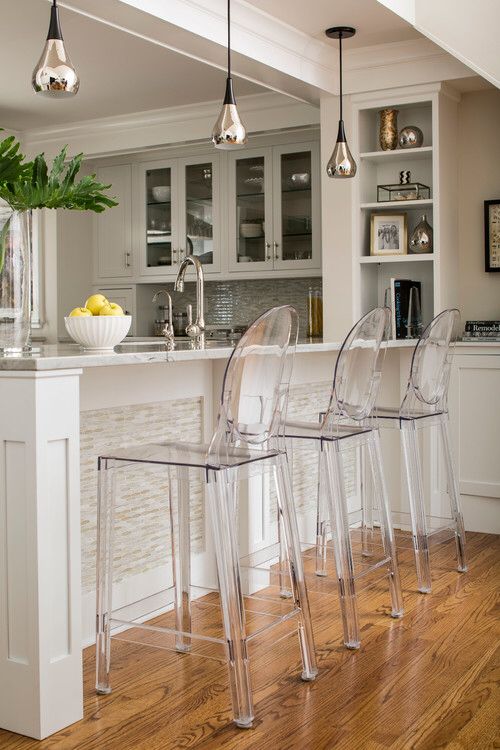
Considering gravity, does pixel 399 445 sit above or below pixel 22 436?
below

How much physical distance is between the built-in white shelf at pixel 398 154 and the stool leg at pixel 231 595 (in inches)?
108

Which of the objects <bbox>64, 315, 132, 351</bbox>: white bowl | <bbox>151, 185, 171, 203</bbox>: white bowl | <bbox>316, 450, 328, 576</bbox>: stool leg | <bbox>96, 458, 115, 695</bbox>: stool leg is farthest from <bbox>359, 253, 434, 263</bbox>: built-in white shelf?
<bbox>96, 458, 115, 695</bbox>: stool leg

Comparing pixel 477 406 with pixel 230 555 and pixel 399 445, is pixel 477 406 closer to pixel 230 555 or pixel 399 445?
pixel 399 445

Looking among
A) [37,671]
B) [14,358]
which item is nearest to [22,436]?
[14,358]

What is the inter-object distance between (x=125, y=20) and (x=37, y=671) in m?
2.45

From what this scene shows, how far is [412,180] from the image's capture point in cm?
490

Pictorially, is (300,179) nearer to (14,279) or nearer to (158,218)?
(158,218)

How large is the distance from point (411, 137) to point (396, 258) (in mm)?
618

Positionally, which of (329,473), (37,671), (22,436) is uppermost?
(22,436)

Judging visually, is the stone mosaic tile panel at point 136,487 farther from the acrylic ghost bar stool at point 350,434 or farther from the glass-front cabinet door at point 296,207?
the glass-front cabinet door at point 296,207

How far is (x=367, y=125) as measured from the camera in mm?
4812

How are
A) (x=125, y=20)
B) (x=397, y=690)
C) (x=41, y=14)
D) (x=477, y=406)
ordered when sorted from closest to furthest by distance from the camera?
(x=397, y=690) < (x=125, y=20) < (x=41, y=14) < (x=477, y=406)

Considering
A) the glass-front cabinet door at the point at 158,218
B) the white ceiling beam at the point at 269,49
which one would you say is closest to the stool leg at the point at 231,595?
the white ceiling beam at the point at 269,49

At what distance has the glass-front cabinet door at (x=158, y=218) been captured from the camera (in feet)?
20.5
